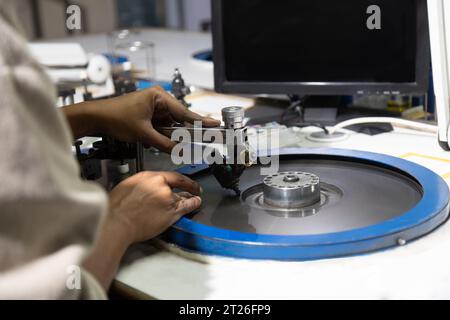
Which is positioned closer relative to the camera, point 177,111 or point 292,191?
point 292,191

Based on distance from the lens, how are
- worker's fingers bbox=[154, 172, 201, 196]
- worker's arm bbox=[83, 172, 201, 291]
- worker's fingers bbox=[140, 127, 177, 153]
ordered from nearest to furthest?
1. worker's arm bbox=[83, 172, 201, 291]
2. worker's fingers bbox=[154, 172, 201, 196]
3. worker's fingers bbox=[140, 127, 177, 153]

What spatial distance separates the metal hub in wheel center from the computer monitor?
54 cm

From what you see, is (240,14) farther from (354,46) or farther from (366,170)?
(366,170)

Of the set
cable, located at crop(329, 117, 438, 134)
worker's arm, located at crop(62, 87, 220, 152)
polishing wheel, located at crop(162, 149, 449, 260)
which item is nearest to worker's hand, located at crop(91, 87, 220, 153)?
worker's arm, located at crop(62, 87, 220, 152)

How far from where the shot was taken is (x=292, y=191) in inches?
41.6

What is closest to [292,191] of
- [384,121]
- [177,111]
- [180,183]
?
[180,183]

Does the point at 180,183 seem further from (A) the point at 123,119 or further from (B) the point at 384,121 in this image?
(B) the point at 384,121

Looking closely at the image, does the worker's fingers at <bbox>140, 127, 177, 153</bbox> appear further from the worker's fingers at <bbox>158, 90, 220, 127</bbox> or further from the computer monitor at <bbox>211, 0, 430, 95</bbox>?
the computer monitor at <bbox>211, 0, 430, 95</bbox>

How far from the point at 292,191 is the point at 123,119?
35 cm

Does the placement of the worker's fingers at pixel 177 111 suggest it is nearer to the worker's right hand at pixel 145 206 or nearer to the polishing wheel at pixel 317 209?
the polishing wheel at pixel 317 209

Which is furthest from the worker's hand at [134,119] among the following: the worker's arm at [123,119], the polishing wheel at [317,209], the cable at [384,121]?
the cable at [384,121]

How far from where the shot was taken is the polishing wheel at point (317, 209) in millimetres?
891

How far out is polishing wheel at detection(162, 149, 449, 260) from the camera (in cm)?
89
